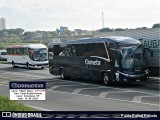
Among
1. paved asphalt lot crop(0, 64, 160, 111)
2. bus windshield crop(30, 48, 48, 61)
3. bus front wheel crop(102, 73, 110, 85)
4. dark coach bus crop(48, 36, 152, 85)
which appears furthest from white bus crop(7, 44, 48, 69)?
bus front wheel crop(102, 73, 110, 85)

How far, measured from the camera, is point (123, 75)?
864 inches

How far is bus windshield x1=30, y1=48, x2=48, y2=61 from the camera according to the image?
42.0 metres

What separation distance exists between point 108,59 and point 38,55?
2064 centimetres

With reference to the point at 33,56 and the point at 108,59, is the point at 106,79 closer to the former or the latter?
the point at 108,59

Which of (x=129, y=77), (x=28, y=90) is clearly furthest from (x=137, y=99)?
(x=28, y=90)

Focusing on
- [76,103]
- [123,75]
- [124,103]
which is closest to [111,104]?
[124,103]

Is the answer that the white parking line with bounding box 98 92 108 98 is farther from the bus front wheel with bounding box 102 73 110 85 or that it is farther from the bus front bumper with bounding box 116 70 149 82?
the bus front wheel with bounding box 102 73 110 85

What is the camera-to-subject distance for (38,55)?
4231cm

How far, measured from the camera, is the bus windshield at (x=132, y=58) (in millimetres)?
22141

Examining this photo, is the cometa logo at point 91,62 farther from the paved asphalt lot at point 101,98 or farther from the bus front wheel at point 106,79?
the paved asphalt lot at point 101,98

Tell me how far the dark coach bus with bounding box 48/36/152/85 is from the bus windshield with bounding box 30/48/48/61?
49.0 feet

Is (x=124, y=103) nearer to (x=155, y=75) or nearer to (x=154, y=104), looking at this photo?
(x=154, y=104)

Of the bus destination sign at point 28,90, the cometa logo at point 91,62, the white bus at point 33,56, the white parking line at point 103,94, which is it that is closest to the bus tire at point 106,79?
the cometa logo at point 91,62

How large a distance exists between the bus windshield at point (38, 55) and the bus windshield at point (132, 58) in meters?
20.8
